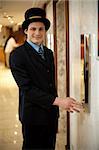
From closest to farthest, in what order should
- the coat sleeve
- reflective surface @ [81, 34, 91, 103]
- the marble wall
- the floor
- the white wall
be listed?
the coat sleeve < the white wall < reflective surface @ [81, 34, 91, 103] < the floor < the marble wall

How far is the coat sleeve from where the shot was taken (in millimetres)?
1793

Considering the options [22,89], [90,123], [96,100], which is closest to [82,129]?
[90,123]

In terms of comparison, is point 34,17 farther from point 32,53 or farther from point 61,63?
point 61,63

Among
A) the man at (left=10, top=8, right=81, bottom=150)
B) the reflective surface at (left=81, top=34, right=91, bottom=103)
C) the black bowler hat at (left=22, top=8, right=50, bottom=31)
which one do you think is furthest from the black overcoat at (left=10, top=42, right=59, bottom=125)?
the reflective surface at (left=81, top=34, right=91, bottom=103)

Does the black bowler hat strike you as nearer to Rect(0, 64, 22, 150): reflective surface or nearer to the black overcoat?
the black overcoat

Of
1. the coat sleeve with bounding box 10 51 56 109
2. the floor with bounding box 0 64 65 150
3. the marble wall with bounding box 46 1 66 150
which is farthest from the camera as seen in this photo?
the marble wall with bounding box 46 1 66 150

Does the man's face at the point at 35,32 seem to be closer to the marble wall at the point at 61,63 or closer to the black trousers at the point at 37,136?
the black trousers at the point at 37,136

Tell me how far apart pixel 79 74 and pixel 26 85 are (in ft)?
2.41

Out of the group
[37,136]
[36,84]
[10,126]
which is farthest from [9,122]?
[36,84]

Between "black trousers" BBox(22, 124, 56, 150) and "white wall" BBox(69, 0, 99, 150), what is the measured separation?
0.29 meters

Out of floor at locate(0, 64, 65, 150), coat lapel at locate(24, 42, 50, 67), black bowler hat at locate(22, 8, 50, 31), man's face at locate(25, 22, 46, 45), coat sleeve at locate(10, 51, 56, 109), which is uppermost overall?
black bowler hat at locate(22, 8, 50, 31)

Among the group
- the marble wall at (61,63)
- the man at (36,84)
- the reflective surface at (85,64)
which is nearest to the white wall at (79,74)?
the reflective surface at (85,64)

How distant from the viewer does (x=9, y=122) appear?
4238mm

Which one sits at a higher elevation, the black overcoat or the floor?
the black overcoat
